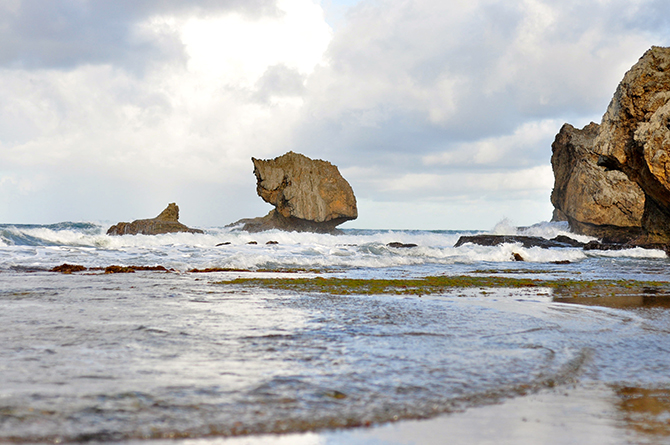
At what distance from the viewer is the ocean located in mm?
2625

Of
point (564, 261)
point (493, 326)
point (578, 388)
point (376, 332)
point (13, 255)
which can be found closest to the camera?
point (578, 388)

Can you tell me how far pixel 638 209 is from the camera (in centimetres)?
3984

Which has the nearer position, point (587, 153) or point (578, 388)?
point (578, 388)

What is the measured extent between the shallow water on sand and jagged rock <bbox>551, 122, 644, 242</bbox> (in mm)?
37998

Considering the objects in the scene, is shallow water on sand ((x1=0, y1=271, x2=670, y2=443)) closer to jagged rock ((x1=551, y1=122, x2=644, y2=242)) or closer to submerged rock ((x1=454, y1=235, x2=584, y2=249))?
submerged rock ((x1=454, y1=235, x2=584, y2=249))

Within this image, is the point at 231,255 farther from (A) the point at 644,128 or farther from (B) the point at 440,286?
(A) the point at 644,128

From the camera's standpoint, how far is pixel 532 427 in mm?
2611

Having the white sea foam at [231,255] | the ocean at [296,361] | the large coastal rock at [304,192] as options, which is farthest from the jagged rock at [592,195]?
the ocean at [296,361]

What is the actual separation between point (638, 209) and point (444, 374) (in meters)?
42.8

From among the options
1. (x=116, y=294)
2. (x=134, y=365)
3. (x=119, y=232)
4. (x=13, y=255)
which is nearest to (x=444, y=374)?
(x=134, y=365)

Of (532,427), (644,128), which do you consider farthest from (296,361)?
(644,128)

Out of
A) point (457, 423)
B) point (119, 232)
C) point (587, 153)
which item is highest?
point (587, 153)

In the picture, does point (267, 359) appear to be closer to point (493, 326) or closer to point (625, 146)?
point (493, 326)

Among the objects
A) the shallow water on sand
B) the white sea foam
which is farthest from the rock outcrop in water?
the shallow water on sand
